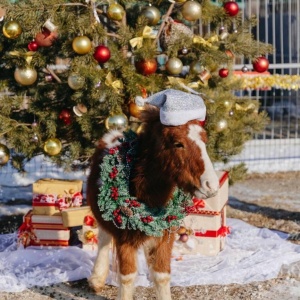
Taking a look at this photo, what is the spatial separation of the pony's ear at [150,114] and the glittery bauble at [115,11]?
71.3 inches

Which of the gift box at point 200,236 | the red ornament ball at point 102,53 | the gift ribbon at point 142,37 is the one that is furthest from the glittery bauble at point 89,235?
the gift ribbon at point 142,37

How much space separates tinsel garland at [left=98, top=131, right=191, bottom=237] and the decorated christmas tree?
1219 mm

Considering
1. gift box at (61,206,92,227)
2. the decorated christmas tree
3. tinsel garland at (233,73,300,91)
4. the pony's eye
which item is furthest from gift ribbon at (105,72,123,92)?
tinsel garland at (233,73,300,91)

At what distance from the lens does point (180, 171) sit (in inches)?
165

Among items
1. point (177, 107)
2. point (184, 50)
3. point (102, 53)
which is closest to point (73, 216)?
point (102, 53)

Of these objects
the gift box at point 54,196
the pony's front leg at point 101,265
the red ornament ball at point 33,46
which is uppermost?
the red ornament ball at point 33,46

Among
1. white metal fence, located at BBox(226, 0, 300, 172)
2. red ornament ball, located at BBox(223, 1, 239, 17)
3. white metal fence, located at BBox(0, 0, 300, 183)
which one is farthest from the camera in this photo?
white metal fence, located at BBox(226, 0, 300, 172)

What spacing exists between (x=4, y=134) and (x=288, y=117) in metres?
6.56

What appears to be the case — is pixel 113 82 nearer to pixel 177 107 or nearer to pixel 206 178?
pixel 177 107

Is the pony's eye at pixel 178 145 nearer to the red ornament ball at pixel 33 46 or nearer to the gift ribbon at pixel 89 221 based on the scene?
the gift ribbon at pixel 89 221

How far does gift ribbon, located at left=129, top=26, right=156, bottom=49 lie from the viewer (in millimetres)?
6031

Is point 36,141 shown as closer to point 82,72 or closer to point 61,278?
point 82,72

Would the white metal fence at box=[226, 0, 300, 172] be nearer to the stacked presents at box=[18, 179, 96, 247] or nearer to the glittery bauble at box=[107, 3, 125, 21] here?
the glittery bauble at box=[107, 3, 125, 21]

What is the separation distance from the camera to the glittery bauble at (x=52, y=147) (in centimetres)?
618
